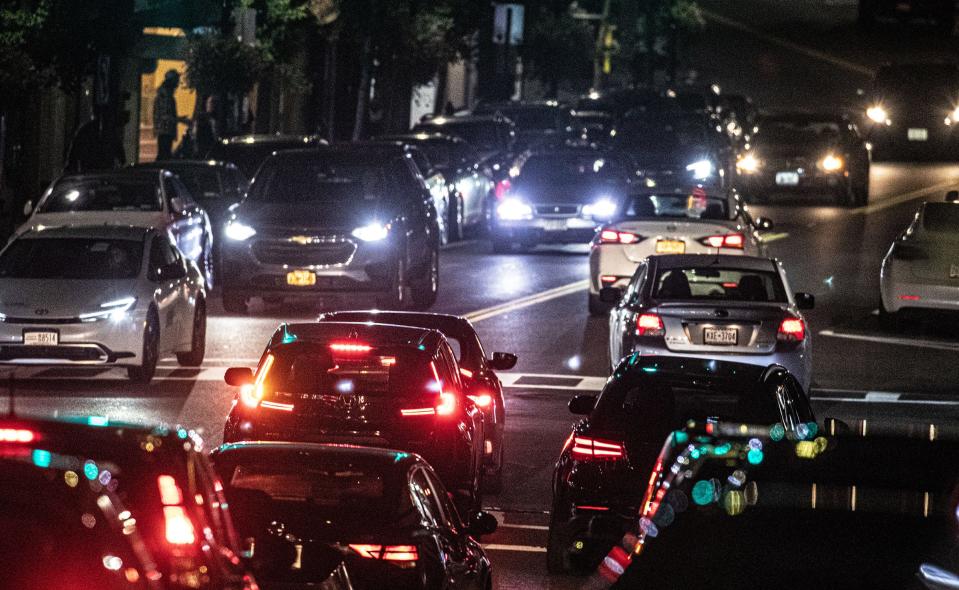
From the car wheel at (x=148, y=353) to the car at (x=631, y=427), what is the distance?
8.07 metres

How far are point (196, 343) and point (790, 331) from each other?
653 centimetres

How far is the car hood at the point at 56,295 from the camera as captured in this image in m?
18.7

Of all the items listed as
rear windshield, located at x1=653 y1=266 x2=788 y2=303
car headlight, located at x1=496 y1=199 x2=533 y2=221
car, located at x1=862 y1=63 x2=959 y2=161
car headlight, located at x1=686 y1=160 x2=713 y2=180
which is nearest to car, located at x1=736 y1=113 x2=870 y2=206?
car headlight, located at x1=686 y1=160 x2=713 y2=180

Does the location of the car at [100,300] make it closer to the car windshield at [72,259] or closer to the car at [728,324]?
the car windshield at [72,259]

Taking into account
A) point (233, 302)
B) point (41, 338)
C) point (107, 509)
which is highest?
point (107, 509)

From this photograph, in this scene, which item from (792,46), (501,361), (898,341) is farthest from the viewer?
(792,46)

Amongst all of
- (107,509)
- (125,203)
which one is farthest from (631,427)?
(125,203)

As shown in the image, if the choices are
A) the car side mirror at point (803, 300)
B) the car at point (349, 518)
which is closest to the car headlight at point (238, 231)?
the car side mirror at point (803, 300)

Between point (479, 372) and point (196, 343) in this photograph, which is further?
point (196, 343)

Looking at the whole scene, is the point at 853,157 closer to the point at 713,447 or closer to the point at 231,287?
the point at 231,287

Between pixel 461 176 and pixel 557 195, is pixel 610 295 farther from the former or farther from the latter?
pixel 461 176

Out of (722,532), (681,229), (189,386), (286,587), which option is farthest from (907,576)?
(681,229)

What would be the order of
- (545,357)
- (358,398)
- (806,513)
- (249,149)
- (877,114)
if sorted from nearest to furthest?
(806,513) < (358,398) < (545,357) < (249,149) < (877,114)

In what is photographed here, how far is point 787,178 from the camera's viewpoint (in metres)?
41.5
